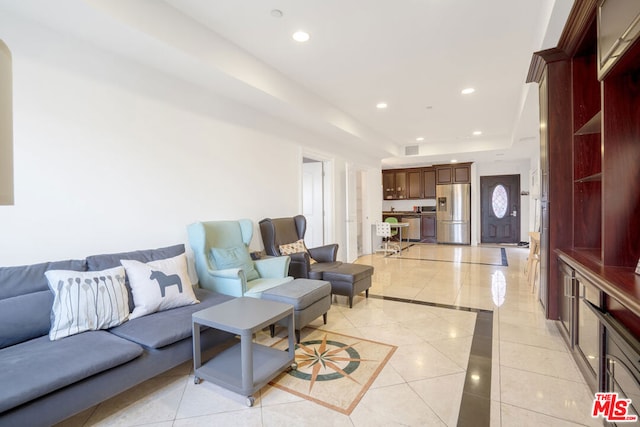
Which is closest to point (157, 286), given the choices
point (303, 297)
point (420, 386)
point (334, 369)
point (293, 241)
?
point (303, 297)

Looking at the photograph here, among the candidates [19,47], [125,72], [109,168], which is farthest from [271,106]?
[19,47]

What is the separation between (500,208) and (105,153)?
9.64 meters

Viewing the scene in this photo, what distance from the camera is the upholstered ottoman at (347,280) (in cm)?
361

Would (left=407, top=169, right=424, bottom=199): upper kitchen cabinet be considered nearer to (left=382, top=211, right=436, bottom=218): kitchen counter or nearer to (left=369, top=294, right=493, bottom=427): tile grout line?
(left=382, top=211, right=436, bottom=218): kitchen counter

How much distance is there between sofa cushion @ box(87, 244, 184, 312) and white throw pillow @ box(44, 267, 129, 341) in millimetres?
139

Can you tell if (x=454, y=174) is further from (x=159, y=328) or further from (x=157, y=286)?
(x=159, y=328)

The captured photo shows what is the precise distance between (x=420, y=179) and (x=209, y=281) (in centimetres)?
812

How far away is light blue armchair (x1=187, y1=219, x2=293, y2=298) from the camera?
290 centimetres

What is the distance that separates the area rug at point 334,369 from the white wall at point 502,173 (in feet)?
24.9

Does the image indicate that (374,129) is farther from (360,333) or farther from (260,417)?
(260,417)

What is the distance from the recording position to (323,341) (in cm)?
282

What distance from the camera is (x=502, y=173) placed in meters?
9.16

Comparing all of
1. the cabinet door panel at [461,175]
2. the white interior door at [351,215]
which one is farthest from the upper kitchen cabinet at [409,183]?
the white interior door at [351,215]

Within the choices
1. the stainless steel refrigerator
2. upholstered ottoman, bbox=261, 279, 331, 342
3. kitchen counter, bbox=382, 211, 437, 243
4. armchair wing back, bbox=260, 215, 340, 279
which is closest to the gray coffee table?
upholstered ottoman, bbox=261, 279, 331, 342
